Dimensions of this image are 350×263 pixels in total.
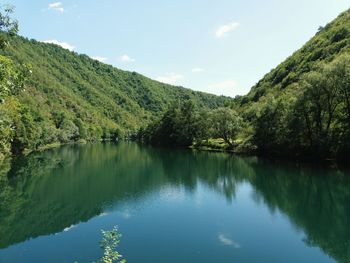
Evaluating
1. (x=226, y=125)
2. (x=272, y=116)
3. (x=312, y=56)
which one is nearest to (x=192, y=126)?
(x=226, y=125)

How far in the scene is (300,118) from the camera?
200 ft

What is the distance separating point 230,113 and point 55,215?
67.2 m

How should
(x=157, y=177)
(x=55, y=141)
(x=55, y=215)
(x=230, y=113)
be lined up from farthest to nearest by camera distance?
1. (x=55, y=141)
2. (x=230, y=113)
3. (x=157, y=177)
4. (x=55, y=215)

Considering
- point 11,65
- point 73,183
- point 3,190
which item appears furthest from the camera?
point 73,183

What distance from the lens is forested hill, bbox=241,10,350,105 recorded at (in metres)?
105

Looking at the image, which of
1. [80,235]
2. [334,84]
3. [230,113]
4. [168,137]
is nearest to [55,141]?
[168,137]

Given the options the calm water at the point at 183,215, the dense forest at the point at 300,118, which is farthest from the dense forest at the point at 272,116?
the calm water at the point at 183,215

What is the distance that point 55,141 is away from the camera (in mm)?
143875

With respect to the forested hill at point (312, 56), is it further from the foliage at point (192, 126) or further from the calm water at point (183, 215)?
the calm water at point (183, 215)

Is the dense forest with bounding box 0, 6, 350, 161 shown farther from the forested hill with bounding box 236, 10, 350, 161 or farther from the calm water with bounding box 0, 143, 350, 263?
the calm water with bounding box 0, 143, 350, 263

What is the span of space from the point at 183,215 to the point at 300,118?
37586mm

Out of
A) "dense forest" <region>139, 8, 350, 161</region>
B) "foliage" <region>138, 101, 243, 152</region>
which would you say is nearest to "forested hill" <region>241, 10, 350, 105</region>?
"dense forest" <region>139, 8, 350, 161</region>

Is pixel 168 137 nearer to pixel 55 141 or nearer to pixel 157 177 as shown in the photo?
pixel 55 141

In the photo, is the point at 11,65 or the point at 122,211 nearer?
the point at 11,65
